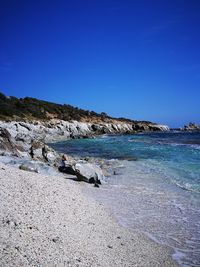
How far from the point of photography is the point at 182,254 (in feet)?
23.6

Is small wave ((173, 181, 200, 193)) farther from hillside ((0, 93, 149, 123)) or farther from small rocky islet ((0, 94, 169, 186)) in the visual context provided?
hillside ((0, 93, 149, 123))

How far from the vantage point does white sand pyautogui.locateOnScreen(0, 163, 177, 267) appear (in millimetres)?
5586

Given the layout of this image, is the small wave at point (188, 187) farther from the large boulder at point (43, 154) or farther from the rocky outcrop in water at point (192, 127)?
the rocky outcrop in water at point (192, 127)

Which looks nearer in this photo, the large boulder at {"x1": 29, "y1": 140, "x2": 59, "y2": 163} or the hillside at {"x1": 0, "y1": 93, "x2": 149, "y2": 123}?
the large boulder at {"x1": 29, "y1": 140, "x2": 59, "y2": 163}

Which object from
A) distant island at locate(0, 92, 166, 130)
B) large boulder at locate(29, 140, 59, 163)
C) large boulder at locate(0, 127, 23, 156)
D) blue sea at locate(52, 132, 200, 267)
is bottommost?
blue sea at locate(52, 132, 200, 267)

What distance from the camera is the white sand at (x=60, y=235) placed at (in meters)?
5.59

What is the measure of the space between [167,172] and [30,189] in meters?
11.2

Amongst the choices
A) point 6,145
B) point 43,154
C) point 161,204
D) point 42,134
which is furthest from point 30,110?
point 161,204

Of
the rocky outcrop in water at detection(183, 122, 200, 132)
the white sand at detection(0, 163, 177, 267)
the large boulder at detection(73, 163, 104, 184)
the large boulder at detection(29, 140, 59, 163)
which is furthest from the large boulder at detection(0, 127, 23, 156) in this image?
the rocky outcrop in water at detection(183, 122, 200, 132)

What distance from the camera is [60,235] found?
21.9 feet

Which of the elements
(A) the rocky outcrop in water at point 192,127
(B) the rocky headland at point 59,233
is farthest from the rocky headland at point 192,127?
(B) the rocky headland at point 59,233

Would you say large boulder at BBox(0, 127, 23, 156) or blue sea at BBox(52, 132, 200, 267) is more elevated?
large boulder at BBox(0, 127, 23, 156)

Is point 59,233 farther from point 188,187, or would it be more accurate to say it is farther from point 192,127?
point 192,127

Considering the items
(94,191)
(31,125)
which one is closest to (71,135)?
(31,125)
